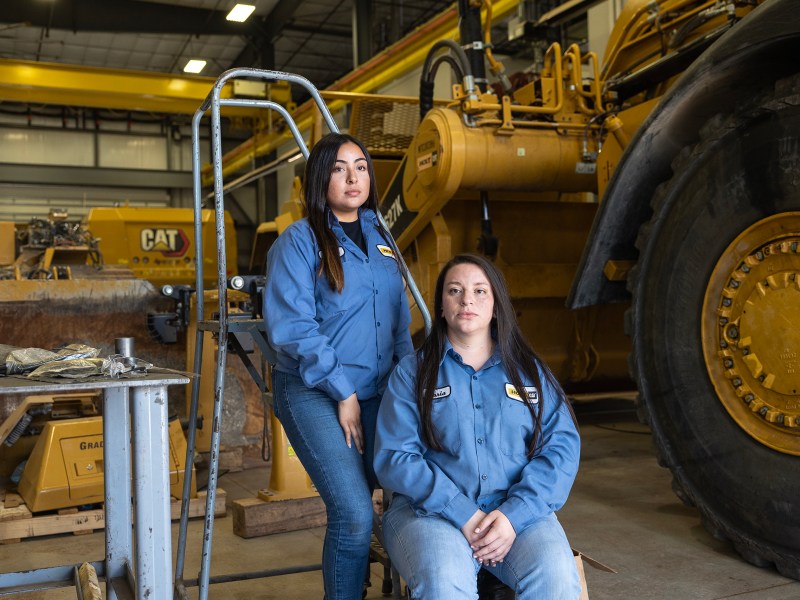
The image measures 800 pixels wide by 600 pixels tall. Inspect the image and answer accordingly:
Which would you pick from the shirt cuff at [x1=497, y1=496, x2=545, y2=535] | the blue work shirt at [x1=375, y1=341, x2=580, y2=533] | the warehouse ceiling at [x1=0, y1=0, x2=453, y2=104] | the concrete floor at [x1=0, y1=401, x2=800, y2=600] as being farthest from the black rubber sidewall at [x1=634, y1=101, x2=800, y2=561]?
the warehouse ceiling at [x1=0, y1=0, x2=453, y2=104]

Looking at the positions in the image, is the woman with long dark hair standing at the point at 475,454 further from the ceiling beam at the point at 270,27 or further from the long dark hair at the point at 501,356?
the ceiling beam at the point at 270,27

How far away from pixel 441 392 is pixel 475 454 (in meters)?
0.17

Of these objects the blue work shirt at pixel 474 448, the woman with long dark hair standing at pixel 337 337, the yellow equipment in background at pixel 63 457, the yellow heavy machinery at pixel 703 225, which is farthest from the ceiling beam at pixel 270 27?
the blue work shirt at pixel 474 448

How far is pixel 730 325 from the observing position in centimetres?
281

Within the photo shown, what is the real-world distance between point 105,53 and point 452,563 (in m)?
17.8

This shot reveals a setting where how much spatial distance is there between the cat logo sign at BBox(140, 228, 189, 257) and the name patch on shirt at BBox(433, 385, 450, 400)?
31.2ft

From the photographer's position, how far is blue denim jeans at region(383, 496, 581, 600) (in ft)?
5.83

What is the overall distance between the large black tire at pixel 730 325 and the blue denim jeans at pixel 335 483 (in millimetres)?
1327

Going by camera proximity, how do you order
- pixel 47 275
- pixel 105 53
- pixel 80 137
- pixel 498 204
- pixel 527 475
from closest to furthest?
pixel 527 475 → pixel 498 204 → pixel 47 275 → pixel 105 53 → pixel 80 137

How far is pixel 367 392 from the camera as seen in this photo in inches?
86.4

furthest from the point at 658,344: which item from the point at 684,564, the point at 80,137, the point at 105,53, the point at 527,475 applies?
the point at 80,137

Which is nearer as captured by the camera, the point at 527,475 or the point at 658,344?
the point at 527,475

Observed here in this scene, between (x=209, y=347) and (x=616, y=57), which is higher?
(x=616, y=57)

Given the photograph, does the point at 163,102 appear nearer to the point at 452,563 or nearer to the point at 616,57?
the point at 616,57
